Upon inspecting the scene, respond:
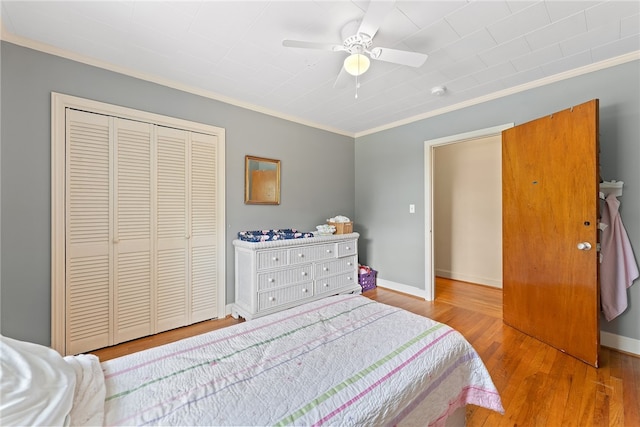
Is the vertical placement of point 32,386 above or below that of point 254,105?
below

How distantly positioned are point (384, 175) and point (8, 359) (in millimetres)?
3800

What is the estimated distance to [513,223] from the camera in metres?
2.60

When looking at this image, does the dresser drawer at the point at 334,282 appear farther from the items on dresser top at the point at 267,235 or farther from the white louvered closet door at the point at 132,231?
the white louvered closet door at the point at 132,231

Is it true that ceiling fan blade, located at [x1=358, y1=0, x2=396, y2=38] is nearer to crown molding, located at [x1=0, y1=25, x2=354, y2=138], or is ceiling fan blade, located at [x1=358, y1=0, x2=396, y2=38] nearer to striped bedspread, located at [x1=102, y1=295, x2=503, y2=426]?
striped bedspread, located at [x1=102, y1=295, x2=503, y2=426]

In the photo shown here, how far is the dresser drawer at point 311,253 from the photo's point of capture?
296cm

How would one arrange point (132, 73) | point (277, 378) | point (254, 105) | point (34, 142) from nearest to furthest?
point (277, 378)
point (34, 142)
point (132, 73)
point (254, 105)

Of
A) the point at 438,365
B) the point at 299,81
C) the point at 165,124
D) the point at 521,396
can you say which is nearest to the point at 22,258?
the point at 165,124

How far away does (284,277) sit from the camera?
289 centimetres

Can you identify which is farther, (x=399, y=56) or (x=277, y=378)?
(x=399, y=56)

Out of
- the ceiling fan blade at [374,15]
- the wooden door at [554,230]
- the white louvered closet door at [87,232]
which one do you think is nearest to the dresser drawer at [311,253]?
the white louvered closet door at [87,232]

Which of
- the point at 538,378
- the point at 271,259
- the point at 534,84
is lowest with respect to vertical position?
the point at 538,378

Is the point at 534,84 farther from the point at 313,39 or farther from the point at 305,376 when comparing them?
the point at 305,376

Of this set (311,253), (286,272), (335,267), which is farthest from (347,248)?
(286,272)

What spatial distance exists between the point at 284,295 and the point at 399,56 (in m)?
2.40
